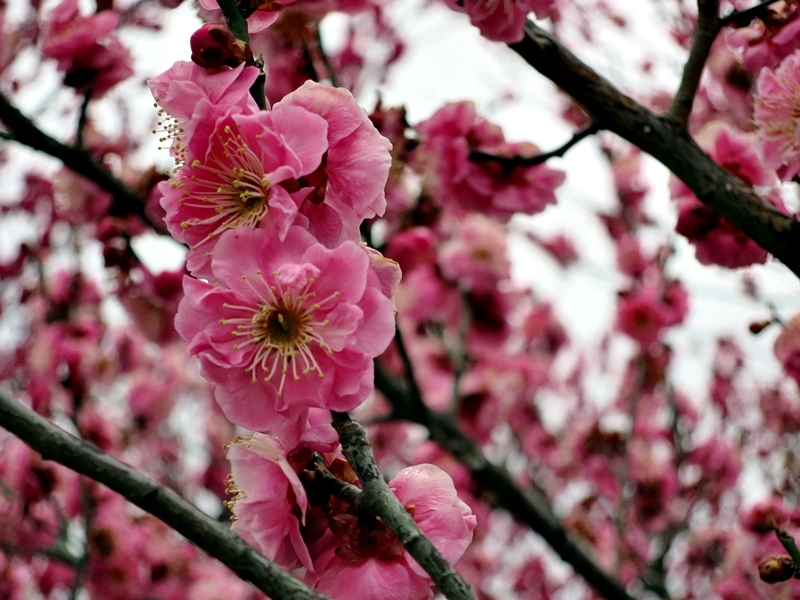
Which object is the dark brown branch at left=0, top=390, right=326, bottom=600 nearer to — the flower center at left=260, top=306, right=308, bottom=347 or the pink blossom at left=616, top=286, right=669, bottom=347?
the flower center at left=260, top=306, right=308, bottom=347

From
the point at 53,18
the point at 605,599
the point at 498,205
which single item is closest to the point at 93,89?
the point at 53,18

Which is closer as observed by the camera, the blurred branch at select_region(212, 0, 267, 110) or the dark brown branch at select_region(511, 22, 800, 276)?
the blurred branch at select_region(212, 0, 267, 110)

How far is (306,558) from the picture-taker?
1041 mm

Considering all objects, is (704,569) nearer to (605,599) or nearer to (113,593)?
(605,599)

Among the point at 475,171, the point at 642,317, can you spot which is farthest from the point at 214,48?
the point at 642,317

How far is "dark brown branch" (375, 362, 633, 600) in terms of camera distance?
2.72 m

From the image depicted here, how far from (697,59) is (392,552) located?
1183 mm

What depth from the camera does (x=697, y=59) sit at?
162 centimetres

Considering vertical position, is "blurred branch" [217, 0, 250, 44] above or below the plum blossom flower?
above

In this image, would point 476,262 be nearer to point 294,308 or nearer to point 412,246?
point 412,246

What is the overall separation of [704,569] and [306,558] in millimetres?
3734

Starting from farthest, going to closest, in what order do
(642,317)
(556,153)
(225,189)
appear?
(642,317) < (556,153) < (225,189)

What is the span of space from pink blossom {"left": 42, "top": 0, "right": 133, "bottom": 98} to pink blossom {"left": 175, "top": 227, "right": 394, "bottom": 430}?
5.51ft

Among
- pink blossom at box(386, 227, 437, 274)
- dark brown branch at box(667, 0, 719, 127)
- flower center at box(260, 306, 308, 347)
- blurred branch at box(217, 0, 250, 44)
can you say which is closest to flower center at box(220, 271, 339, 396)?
flower center at box(260, 306, 308, 347)
